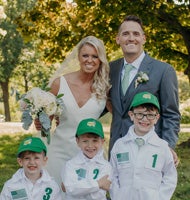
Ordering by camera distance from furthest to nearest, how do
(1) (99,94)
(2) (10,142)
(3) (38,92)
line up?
1. (2) (10,142)
2. (1) (99,94)
3. (3) (38,92)

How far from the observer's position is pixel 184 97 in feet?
140

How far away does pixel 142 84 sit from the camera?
4363 millimetres

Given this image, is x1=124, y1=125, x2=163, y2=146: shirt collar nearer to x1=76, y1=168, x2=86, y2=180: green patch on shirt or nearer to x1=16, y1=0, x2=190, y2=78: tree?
x1=76, y1=168, x2=86, y2=180: green patch on shirt

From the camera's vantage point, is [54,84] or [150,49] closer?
[54,84]

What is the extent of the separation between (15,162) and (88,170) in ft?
26.0

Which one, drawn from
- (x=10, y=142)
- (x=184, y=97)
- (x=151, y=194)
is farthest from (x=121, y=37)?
(x=184, y=97)

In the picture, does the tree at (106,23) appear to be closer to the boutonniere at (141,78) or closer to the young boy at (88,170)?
the boutonniere at (141,78)

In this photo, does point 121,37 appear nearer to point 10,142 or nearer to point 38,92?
point 38,92

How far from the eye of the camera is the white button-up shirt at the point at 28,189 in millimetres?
4008

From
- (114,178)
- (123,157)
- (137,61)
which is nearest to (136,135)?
(123,157)

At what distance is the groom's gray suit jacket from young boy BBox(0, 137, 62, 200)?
0.83 m

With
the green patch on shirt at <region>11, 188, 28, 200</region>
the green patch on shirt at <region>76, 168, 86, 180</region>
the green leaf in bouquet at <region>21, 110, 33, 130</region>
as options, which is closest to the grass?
the green patch on shirt at <region>76, 168, 86, 180</region>

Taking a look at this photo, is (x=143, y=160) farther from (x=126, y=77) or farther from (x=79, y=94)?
(x=79, y=94)

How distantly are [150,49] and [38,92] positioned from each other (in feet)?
38.1
